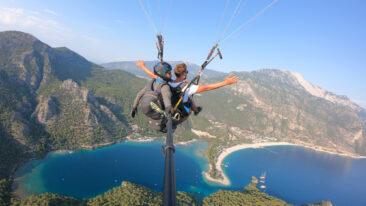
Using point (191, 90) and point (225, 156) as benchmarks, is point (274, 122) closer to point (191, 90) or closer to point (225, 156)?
point (225, 156)

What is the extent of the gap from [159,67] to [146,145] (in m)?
81.1

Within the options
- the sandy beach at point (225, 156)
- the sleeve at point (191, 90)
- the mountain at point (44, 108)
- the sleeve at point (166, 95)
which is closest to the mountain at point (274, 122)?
the sandy beach at point (225, 156)

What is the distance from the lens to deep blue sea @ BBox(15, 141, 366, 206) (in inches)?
1906

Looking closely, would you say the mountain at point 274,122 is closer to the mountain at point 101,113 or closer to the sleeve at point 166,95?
the mountain at point 101,113

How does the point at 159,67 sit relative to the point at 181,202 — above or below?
above

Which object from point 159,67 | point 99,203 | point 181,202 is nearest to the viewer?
point 159,67

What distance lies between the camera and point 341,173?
96.4 meters

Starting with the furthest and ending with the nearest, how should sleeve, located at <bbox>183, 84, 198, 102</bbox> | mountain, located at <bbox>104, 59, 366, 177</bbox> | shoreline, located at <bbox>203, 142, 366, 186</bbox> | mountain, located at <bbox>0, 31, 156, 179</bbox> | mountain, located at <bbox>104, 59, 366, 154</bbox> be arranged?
mountain, located at <bbox>104, 59, 366, 154</bbox> < mountain, located at <bbox>104, 59, 366, 177</bbox> < shoreline, located at <bbox>203, 142, 366, 186</bbox> < mountain, located at <bbox>0, 31, 156, 179</bbox> < sleeve, located at <bbox>183, 84, 198, 102</bbox>

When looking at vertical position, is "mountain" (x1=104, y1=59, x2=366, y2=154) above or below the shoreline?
above

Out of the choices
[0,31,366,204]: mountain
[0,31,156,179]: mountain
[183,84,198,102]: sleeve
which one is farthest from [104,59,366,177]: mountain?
[183,84,198,102]: sleeve

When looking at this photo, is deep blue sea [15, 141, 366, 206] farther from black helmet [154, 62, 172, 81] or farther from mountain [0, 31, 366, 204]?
black helmet [154, 62, 172, 81]

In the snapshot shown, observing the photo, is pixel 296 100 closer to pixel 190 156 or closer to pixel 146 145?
pixel 190 156

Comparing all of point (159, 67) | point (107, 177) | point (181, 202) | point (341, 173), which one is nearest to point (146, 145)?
point (107, 177)

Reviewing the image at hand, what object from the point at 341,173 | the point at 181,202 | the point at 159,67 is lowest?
the point at 341,173
